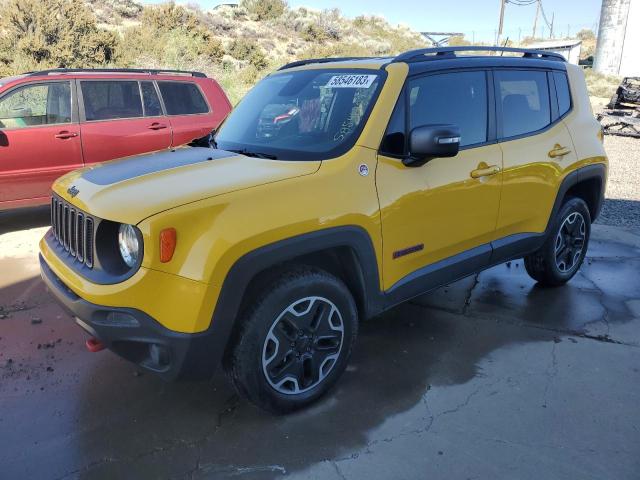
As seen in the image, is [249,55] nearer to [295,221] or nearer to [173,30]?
[173,30]

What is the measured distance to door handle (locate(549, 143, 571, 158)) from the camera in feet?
13.5

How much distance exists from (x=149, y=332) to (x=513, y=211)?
2.69m

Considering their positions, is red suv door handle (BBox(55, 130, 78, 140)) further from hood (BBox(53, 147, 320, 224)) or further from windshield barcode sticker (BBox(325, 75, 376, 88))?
windshield barcode sticker (BBox(325, 75, 376, 88))

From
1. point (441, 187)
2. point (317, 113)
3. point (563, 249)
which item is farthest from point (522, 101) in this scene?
point (317, 113)

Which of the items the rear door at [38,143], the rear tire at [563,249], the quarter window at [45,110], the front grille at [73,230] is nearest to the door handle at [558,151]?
the rear tire at [563,249]

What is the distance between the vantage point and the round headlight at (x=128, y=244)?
2.49 metres

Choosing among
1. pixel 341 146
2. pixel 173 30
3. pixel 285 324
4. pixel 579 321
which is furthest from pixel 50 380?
pixel 173 30

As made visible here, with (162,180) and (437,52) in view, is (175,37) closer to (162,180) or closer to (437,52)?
(437,52)

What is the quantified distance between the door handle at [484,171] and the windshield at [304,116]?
2.84 feet

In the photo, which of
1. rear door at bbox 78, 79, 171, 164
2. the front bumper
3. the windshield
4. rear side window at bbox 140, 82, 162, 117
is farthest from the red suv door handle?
the front bumper

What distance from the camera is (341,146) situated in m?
3.01

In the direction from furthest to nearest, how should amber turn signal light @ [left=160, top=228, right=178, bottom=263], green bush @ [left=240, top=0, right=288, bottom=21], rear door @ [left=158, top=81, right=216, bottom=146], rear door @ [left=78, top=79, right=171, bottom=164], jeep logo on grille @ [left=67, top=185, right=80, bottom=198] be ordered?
green bush @ [left=240, top=0, right=288, bottom=21], rear door @ [left=158, top=81, right=216, bottom=146], rear door @ [left=78, top=79, right=171, bottom=164], jeep logo on grille @ [left=67, top=185, right=80, bottom=198], amber turn signal light @ [left=160, top=228, right=178, bottom=263]

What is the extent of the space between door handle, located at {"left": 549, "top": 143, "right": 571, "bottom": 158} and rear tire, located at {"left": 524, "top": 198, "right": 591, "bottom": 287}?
0.49 meters

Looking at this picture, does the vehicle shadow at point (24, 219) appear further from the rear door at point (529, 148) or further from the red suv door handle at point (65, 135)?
the rear door at point (529, 148)
